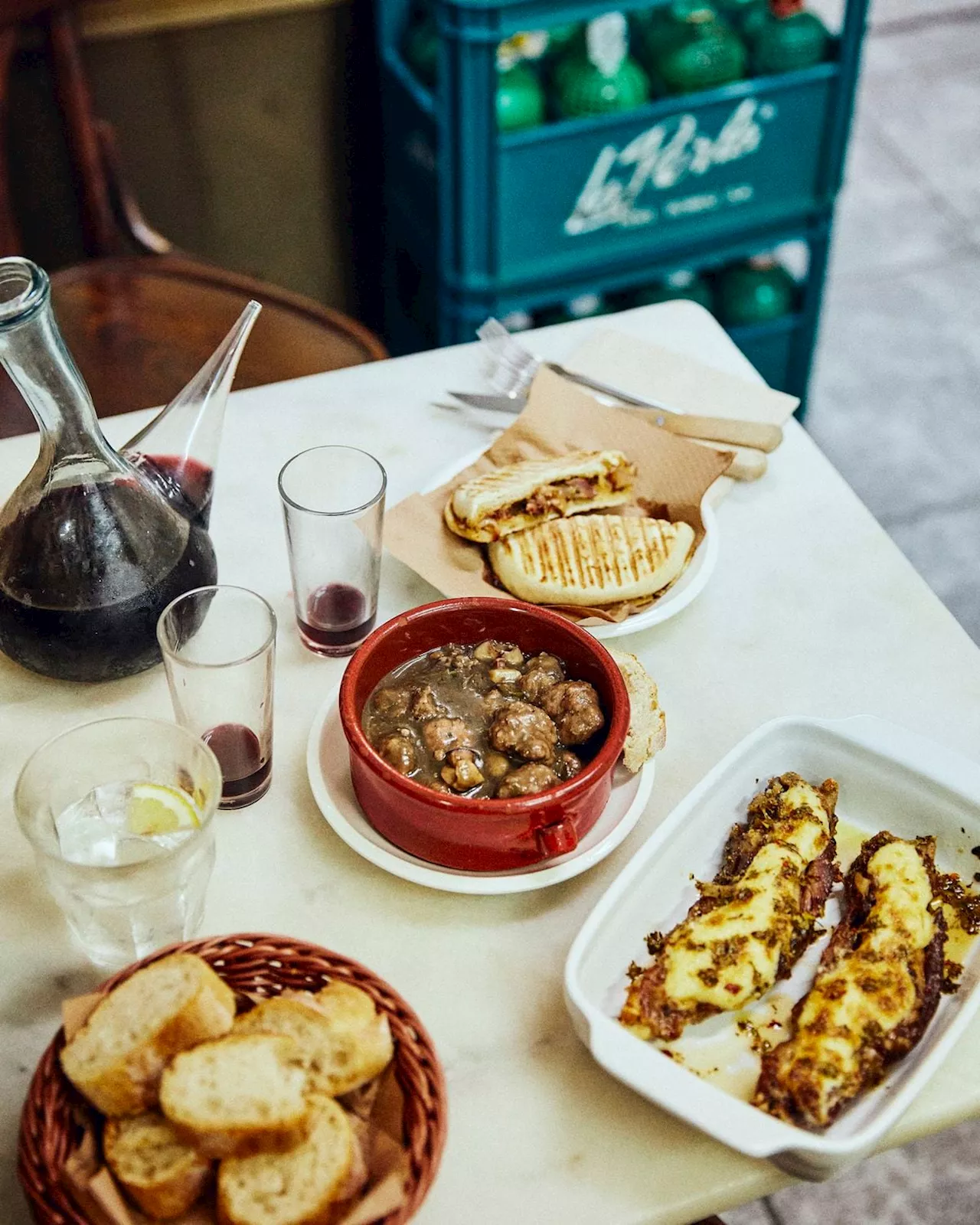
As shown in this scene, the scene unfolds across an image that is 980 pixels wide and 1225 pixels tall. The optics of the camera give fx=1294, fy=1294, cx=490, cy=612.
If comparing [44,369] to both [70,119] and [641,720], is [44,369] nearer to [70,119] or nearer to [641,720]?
[641,720]

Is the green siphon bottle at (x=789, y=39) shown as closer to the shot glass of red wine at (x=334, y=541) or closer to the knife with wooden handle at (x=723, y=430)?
the knife with wooden handle at (x=723, y=430)

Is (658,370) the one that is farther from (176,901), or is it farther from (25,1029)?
(25,1029)

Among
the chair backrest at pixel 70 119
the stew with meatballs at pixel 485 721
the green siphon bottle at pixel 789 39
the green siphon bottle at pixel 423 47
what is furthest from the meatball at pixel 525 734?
the green siphon bottle at pixel 789 39

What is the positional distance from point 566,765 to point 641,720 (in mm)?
95

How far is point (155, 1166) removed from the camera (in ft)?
2.52

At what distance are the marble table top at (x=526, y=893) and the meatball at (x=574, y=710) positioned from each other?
0.11 meters

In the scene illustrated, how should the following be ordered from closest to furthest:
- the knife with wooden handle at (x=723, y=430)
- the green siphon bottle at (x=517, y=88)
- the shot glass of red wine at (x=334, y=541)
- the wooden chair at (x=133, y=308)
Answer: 1. the shot glass of red wine at (x=334, y=541)
2. the knife with wooden handle at (x=723, y=430)
3. the wooden chair at (x=133, y=308)
4. the green siphon bottle at (x=517, y=88)

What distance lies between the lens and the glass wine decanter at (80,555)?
1.12m

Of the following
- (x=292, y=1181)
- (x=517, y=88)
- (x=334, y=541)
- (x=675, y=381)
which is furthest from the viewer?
(x=517, y=88)

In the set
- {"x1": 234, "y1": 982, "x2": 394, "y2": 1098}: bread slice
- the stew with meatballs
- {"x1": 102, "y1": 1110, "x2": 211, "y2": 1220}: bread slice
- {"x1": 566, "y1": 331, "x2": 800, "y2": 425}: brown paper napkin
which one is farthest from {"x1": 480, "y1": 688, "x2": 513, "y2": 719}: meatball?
{"x1": 566, "y1": 331, "x2": 800, "y2": 425}: brown paper napkin

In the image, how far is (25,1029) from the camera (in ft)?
3.13

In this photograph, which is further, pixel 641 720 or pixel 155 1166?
pixel 641 720

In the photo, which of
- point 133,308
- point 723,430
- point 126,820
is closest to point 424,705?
point 126,820

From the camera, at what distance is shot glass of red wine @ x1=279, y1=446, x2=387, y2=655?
1205mm
